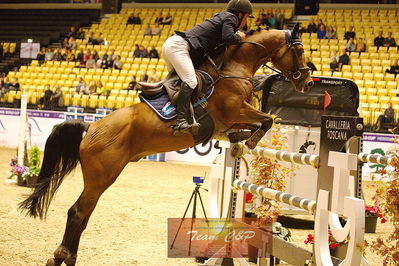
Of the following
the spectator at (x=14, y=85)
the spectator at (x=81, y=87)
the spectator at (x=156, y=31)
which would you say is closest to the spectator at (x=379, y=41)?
the spectator at (x=156, y=31)

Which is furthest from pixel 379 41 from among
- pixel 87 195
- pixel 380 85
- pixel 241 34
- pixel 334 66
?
pixel 87 195

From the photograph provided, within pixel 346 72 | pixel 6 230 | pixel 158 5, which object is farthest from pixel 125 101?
pixel 6 230

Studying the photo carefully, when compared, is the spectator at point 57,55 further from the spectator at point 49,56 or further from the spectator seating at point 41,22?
the spectator seating at point 41,22

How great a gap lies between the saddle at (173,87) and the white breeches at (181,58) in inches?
4.0

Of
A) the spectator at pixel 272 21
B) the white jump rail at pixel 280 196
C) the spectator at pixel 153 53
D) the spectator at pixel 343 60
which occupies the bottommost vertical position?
the white jump rail at pixel 280 196

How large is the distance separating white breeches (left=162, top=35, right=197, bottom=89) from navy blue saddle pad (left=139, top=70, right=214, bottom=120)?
0.60 ft

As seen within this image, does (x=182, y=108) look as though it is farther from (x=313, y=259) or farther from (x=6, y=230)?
(x=6, y=230)

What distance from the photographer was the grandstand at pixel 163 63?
16.3 m

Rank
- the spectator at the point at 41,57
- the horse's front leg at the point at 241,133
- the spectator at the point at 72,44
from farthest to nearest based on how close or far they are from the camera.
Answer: the spectator at the point at 41,57, the spectator at the point at 72,44, the horse's front leg at the point at 241,133

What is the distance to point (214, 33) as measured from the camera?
4.75 metres

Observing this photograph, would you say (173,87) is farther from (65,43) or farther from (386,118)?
(65,43)

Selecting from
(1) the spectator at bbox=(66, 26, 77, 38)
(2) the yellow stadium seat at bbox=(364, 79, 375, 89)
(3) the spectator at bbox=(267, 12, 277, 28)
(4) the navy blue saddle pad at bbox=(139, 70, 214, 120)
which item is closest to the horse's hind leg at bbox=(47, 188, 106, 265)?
(4) the navy blue saddle pad at bbox=(139, 70, 214, 120)

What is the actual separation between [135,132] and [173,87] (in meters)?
0.49

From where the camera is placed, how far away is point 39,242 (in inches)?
242
